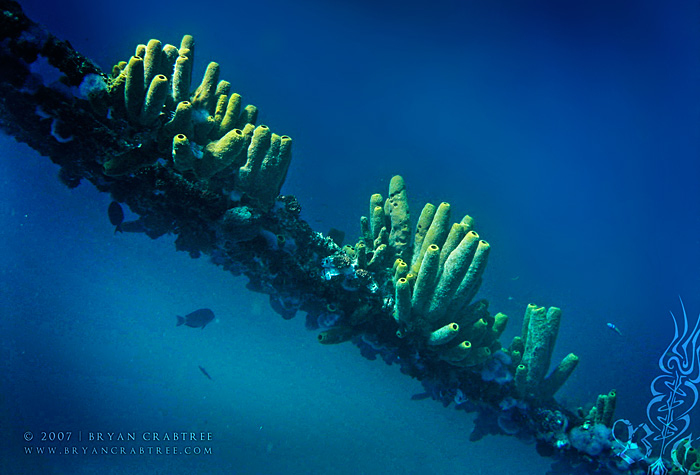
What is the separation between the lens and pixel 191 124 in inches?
122

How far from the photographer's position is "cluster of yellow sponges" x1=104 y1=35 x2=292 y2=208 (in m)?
2.79

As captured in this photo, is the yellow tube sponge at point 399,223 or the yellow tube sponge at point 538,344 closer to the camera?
the yellow tube sponge at point 538,344

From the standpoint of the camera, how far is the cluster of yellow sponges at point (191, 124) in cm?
279

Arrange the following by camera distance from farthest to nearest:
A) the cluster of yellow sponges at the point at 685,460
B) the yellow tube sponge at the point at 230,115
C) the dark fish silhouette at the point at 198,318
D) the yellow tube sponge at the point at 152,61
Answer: the dark fish silhouette at the point at 198,318, the cluster of yellow sponges at the point at 685,460, the yellow tube sponge at the point at 230,115, the yellow tube sponge at the point at 152,61

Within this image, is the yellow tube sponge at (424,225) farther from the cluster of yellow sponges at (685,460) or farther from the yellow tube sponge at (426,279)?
the cluster of yellow sponges at (685,460)

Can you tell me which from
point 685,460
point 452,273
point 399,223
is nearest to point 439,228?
point 399,223

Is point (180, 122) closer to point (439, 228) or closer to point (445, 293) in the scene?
point (439, 228)

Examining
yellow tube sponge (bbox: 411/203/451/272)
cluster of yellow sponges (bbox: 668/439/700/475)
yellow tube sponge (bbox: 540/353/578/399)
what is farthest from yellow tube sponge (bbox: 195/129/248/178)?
cluster of yellow sponges (bbox: 668/439/700/475)

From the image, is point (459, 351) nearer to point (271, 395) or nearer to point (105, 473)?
point (105, 473)

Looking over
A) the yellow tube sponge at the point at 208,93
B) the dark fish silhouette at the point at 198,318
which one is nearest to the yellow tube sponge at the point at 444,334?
the yellow tube sponge at the point at 208,93

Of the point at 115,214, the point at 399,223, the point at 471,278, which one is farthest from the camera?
the point at 399,223

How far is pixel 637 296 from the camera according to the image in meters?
35.4

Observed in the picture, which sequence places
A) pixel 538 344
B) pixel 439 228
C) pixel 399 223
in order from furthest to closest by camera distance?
pixel 399 223 < pixel 538 344 < pixel 439 228

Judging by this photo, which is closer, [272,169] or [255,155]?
[255,155]
